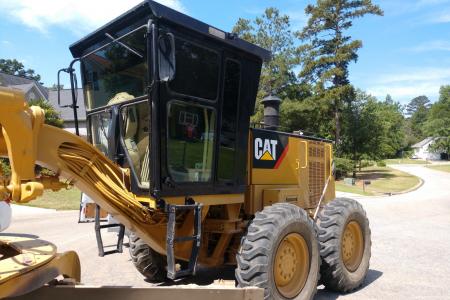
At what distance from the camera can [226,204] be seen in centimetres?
507

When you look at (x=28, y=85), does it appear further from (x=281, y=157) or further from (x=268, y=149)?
(x=268, y=149)

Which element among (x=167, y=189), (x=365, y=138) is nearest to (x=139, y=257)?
(x=167, y=189)

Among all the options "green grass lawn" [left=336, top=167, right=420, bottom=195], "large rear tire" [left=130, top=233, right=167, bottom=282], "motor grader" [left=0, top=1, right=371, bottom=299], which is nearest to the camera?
"motor grader" [left=0, top=1, right=371, bottom=299]

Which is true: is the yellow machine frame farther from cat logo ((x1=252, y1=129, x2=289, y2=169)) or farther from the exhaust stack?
the exhaust stack

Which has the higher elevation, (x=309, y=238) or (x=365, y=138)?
(x=365, y=138)

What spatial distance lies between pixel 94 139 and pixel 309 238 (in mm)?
2707

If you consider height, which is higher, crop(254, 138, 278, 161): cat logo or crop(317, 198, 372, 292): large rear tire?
crop(254, 138, 278, 161): cat logo

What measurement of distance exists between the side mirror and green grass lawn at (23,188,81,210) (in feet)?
43.2

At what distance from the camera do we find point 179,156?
170 inches

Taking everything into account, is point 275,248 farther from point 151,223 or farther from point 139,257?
point 139,257

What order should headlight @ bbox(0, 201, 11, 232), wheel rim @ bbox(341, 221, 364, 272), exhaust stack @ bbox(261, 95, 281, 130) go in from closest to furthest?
headlight @ bbox(0, 201, 11, 232) → wheel rim @ bbox(341, 221, 364, 272) → exhaust stack @ bbox(261, 95, 281, 130)

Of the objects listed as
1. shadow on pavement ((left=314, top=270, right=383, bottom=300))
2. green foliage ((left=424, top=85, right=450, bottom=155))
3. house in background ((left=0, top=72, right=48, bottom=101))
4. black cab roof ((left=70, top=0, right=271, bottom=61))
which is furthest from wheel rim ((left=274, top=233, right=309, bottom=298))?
green foliage ((left=424, top=85, right=450, bottom=155))

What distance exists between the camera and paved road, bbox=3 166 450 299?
602cm

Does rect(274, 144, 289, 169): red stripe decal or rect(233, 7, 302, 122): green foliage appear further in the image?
rect(233, 7, 302, 122): green foliage
